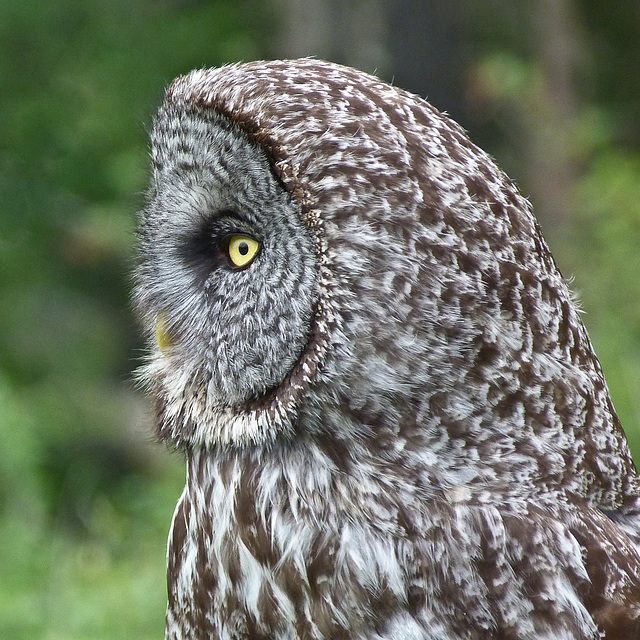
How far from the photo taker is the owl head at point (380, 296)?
151cm

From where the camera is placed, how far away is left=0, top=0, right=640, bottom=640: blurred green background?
3732mm

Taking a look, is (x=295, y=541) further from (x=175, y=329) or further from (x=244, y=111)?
(x=244, y=111)

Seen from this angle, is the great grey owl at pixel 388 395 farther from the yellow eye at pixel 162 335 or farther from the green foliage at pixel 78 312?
the green foliage at pixel 78 312

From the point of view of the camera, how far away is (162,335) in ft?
5.96

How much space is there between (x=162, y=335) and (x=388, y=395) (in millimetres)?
490

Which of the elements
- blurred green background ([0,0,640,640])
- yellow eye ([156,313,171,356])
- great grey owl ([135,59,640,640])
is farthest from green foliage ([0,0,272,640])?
great grey owl ([135,59,640,640])

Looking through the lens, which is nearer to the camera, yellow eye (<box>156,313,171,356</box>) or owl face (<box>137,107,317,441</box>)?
owl face (<box>137,107,317,441</box>)

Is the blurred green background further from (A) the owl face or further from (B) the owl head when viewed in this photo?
(B) the owl head

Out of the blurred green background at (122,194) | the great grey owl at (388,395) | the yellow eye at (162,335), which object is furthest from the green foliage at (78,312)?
the great grey owl at (388,395)

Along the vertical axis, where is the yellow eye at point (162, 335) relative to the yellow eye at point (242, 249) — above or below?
below

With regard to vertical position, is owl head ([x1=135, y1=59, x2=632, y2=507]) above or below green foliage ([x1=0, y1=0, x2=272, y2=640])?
above

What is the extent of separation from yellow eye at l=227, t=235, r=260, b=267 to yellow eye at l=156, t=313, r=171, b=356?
0.73ft

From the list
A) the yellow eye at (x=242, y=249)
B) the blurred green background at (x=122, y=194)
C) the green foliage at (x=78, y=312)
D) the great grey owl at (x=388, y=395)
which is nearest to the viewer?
the great grey owl at (x=388, y=395)

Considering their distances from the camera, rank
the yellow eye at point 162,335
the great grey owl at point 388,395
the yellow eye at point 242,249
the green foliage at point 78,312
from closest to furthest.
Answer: the great grey owl at point 388,395, the yellow eye at point 242,249, the yellow eye at point 162,335, the green foliage at point 78,312
